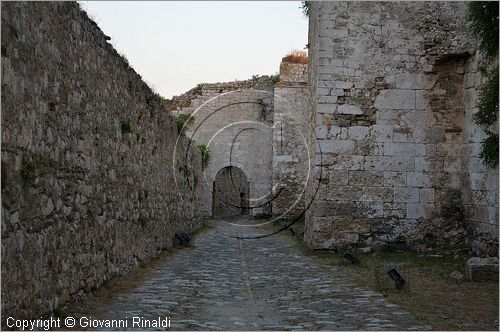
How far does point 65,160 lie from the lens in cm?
508

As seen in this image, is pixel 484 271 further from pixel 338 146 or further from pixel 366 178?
pixel 338 146

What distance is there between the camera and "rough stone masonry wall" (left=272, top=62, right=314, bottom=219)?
65.1 feet

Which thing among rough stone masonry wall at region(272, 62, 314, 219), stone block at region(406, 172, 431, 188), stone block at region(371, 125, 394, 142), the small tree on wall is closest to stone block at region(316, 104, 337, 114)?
stone block at region(371, 125, 394, 142)

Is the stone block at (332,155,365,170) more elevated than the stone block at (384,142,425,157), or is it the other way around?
the stone block at (384,142,425,157)

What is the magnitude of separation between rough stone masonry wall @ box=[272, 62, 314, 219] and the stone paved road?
1037 centimetres

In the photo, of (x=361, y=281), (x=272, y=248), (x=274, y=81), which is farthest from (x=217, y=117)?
(x=361, y=281)

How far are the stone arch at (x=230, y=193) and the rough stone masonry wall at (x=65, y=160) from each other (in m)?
16.4

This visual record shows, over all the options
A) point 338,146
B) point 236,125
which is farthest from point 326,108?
point 236,125

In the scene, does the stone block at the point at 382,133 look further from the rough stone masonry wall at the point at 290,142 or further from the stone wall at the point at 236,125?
Result: the stone wall at the point at 236,125

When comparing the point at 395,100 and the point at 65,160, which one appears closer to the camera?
the point at 65,160

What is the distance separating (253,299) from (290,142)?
14416 millimetres

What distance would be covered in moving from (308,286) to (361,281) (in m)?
0.77

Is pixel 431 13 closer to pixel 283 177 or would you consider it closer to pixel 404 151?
pixel 404 151

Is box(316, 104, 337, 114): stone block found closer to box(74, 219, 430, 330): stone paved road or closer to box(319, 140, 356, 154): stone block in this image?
box(319, 140, 356, 154): stone block
